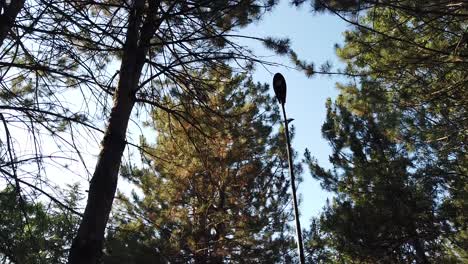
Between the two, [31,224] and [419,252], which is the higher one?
[419,252]

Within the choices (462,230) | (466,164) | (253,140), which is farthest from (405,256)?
(253,140)

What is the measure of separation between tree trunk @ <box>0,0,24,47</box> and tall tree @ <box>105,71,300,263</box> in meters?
5.37

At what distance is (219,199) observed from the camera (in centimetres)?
979

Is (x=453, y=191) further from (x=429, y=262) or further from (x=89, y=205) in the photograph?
(x=89, y=205)

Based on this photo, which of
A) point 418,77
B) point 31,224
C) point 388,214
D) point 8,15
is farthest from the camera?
point 388,214

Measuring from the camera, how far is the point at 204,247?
9078 millimetres

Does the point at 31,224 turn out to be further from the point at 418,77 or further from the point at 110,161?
the point at 418,77

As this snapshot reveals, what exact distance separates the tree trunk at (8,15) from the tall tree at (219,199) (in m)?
5.37

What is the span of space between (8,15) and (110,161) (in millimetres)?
1379

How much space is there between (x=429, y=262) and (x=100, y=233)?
29.2 ft

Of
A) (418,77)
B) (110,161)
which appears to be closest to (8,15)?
(110,161)

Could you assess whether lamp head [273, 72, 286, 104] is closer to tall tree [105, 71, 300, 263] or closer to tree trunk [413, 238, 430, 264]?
tall tree [105, 71, 300, 263]

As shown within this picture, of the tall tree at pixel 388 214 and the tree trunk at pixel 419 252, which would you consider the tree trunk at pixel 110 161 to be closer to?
the tall tree at pixel 388 214

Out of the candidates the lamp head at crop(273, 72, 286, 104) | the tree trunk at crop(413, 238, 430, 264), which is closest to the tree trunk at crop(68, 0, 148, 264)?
the lamp head at crop(273, 72, 286, 104)
